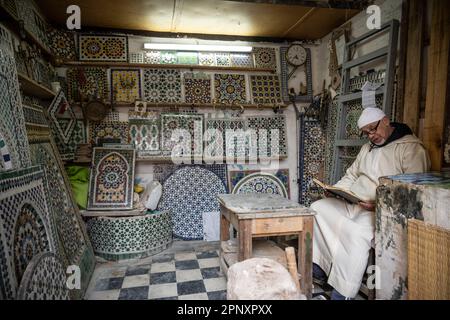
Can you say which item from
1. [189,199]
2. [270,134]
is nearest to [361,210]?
[270,134]

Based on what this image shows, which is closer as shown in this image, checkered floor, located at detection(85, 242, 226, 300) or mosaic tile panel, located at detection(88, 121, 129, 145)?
checkered floor, located at detection(85, 242, 226, 300)

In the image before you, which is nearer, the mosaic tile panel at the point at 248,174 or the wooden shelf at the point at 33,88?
the wooden shelf at the point at 33,88

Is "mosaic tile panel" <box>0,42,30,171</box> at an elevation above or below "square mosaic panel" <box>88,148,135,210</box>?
above

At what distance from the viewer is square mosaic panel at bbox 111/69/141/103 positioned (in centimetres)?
395

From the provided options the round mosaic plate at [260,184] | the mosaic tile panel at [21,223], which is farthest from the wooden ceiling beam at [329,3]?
the mosaic tile panel at [21,223]

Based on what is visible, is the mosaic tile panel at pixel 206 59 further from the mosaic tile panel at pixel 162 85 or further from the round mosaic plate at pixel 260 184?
the round mosaic plate at pixel 260 184

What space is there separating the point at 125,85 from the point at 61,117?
89cm

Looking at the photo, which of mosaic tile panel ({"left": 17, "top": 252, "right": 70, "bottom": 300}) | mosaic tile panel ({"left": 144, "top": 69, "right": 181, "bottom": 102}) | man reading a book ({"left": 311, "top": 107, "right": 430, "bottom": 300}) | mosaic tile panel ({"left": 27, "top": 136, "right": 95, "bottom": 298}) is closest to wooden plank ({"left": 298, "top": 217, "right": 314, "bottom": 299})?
man reading a book ({"left": 311, "top": 107, "right": 430, "bottom": 300})

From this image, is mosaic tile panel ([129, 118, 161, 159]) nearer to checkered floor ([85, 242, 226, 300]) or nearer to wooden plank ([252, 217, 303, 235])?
checkered floor ([85, 242, 226, 300])

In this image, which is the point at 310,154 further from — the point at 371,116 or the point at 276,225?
the point at 276,225

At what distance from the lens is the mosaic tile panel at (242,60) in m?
4.32

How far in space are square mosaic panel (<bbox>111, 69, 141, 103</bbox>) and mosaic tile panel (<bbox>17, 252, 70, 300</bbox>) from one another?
2659 mm

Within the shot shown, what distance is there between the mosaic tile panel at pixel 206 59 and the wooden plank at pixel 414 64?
2.39 m
